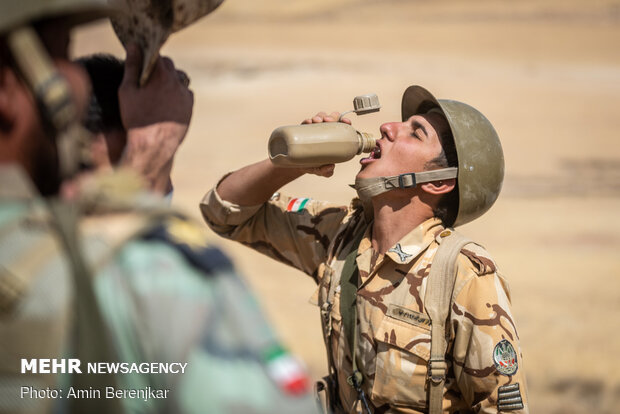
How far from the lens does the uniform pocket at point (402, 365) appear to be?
11.2 ft

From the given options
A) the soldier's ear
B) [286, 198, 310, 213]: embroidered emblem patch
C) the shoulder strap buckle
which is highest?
the soldier's ear

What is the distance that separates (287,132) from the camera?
375cm

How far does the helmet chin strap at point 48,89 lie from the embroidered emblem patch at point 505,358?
7.60 ft

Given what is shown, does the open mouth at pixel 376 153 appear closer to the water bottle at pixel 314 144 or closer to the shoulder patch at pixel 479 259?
the water bottle at pixel 314 144

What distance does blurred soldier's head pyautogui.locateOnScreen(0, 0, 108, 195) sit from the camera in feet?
5.17

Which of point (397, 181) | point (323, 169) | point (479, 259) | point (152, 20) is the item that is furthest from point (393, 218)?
point (152, 20)

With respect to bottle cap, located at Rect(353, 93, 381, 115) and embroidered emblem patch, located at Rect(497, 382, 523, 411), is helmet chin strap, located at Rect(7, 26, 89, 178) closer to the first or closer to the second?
embroidered emblem patch, located at Rect(497, 382, 523, 411)

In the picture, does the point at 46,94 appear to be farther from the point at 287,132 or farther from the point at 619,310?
the point at 619,310

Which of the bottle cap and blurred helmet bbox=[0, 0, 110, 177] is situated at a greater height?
blurred helmet bbox=[0, 0, 110, 177]

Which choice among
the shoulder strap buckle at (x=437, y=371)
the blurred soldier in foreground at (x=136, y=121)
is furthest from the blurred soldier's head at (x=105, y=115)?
the shoulder strap buckle at (x=437, y=371)

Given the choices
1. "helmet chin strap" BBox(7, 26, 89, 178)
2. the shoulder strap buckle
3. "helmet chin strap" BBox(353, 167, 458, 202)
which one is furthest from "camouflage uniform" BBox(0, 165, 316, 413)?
"helmet chin strap" BBox(353, 167, 458, 202)

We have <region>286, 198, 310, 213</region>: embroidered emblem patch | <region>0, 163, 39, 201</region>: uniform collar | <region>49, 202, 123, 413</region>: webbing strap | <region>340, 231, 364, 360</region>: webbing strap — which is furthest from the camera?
<region>286, 198, 310, 213</region>: embroidered emblem patch

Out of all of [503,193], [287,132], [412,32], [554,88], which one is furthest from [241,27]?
[287,132]

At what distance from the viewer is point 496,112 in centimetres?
2425
